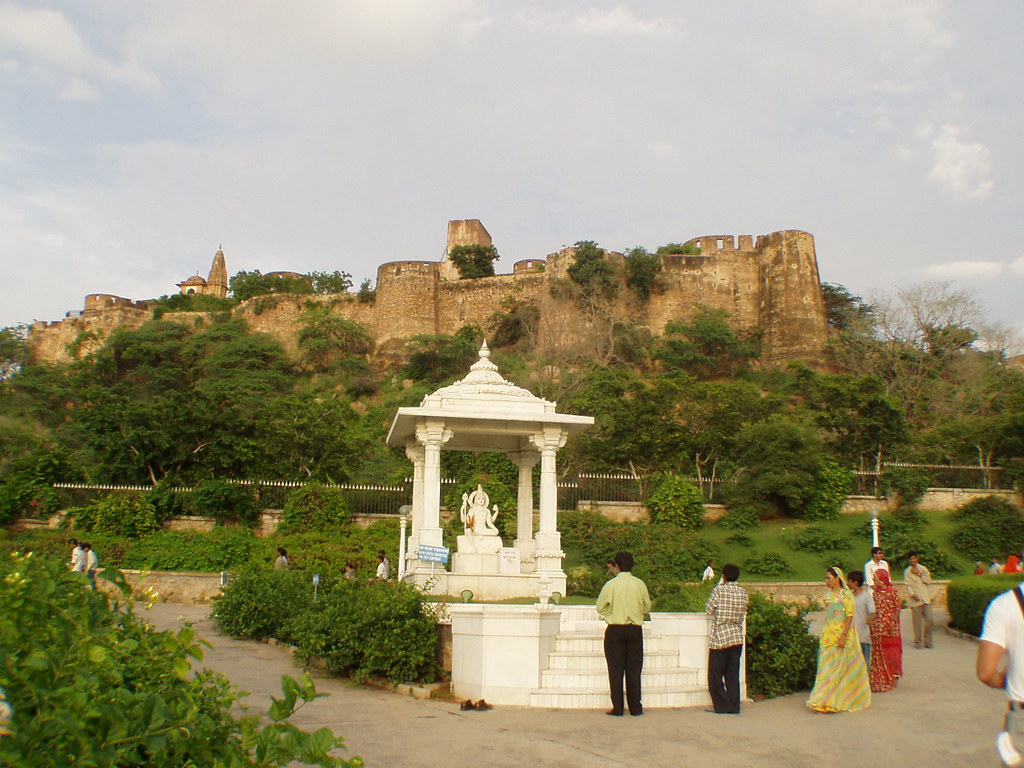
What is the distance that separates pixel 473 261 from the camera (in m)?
48.5

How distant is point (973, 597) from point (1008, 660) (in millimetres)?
9509

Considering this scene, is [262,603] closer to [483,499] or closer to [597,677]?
[483,499]

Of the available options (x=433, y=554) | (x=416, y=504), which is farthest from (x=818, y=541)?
(x=433, y=554)

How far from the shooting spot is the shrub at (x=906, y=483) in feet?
72.3

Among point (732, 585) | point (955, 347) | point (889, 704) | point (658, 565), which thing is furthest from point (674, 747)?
point (955, 347)

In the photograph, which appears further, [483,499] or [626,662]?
[483,499]

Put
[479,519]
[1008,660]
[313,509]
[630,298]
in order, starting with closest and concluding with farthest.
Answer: [1008,660] → [479,519] → [313,509] → [630,298]

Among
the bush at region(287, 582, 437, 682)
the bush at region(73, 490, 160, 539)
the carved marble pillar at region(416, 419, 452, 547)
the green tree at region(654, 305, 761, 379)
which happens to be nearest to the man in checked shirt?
the bush at region(287, 582, 437, 682)

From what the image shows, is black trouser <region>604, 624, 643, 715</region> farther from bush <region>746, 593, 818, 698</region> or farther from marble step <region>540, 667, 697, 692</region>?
bush <region>746, 593, 818, 698</region>

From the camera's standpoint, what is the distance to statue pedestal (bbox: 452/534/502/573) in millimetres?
12266

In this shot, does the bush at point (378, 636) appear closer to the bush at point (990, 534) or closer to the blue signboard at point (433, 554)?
the blue signboard at point (433, 554)

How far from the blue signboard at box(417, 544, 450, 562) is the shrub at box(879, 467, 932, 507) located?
49.6 feet

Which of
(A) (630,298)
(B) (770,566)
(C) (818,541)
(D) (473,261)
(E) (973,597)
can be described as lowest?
(B) (770,566)

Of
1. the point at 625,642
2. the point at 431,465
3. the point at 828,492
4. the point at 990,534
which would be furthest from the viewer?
the point at 828,492
